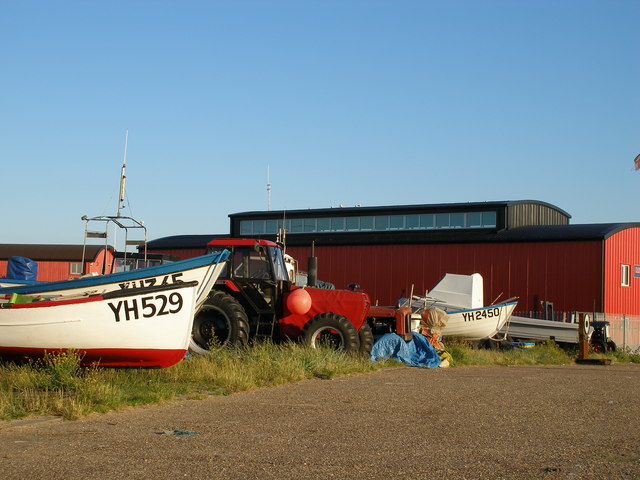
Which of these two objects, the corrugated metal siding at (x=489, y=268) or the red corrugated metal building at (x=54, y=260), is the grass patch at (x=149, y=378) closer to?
the corrugated metal siding at (x=489, y=268)

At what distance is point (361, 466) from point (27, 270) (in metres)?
13.2

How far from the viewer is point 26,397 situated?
9.34 m

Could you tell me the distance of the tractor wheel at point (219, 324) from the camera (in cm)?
1541

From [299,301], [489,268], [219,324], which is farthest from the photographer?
[489,268]

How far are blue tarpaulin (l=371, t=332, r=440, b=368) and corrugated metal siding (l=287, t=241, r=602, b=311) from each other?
14722 mm

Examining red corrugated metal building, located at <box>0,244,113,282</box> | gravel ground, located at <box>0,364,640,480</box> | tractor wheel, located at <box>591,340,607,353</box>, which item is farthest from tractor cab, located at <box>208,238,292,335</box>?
red corrugated metal building, located at <box>0,244,113,282</box>

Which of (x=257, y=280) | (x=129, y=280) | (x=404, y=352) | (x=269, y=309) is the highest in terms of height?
(x=257, y=280)

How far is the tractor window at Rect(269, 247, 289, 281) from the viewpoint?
17047 millimetres

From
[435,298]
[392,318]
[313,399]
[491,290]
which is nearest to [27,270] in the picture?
[392,318]

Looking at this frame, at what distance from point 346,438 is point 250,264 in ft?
31.2

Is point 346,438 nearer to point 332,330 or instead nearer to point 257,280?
point 332,330

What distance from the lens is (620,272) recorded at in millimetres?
31578

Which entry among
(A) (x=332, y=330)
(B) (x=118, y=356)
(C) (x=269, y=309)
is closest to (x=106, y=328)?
(B) (x=118, y=356)

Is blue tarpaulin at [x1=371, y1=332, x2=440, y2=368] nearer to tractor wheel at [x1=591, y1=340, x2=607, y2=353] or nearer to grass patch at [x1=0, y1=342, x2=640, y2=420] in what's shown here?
grass patch at [x1=0, y1=342, x2=640, y2=420]
